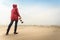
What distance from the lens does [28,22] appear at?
2.62 m

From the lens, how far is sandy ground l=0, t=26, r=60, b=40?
2.51 metres

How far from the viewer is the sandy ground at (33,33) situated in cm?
251

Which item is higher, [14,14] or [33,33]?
[14,14]

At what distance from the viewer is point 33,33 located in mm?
2557

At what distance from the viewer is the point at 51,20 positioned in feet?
8.52

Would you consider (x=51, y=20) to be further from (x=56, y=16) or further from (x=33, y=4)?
(x=33, y=4)

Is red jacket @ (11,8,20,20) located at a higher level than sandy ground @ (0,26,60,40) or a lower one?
higher

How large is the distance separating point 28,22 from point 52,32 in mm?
275

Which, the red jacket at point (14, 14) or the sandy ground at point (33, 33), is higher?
the red jacket at point (14, 14)

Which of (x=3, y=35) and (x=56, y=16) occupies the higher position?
(x=56, y=16)

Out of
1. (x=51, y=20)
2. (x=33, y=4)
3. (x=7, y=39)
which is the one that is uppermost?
(x=33, y=4)

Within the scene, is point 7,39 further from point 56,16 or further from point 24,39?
point 56,16

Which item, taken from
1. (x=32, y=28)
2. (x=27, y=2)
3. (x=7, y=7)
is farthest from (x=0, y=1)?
(x=32, y=28)

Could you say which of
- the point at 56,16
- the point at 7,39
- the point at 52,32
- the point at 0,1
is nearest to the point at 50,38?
the point at 52,32
